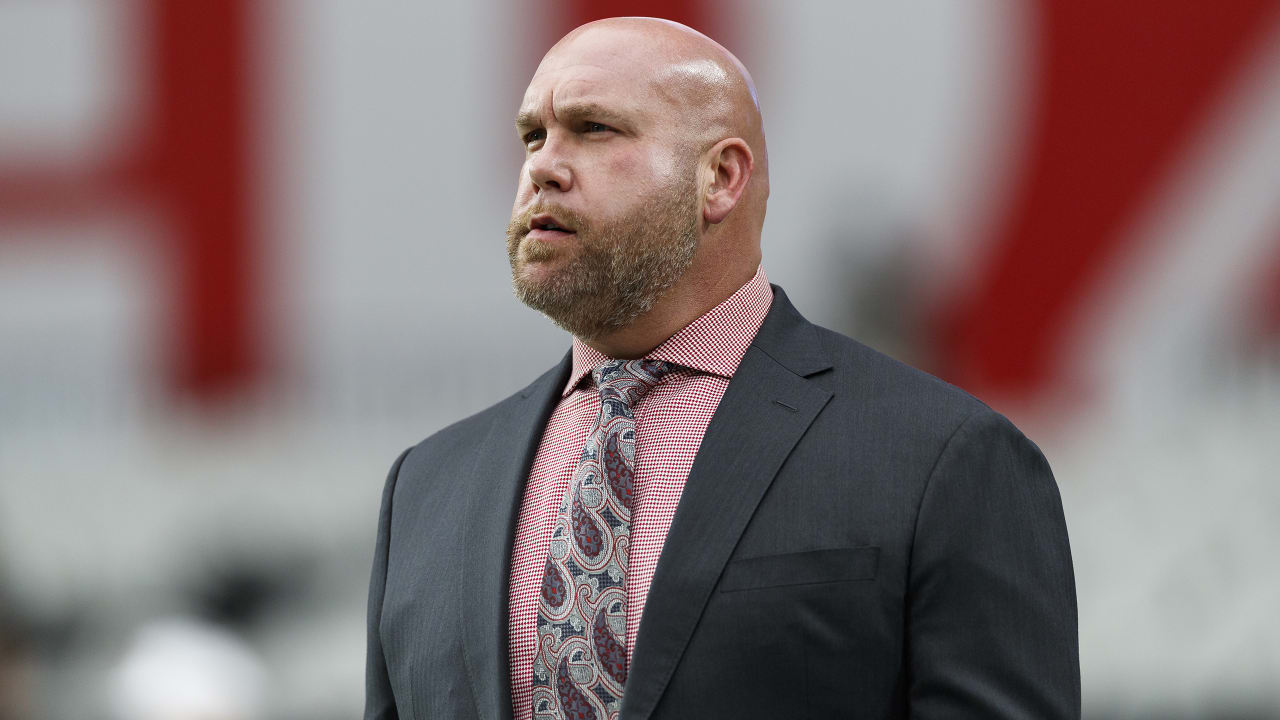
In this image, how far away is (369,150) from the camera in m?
4.82

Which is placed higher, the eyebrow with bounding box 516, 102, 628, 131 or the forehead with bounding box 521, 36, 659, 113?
the forehead with bounding box 521, 36, 659, 113

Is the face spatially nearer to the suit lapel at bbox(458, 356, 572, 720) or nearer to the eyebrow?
the eyebrow

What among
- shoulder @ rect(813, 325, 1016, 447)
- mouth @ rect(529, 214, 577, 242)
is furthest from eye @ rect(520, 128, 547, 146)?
shoulder @ rect(813, 325, 1016, 447)

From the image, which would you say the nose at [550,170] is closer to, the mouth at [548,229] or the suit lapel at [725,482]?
the mouth at [548,229]

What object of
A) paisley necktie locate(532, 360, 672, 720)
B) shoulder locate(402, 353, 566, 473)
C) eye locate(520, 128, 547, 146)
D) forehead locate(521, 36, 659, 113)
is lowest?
paisley necktie locate(532, 360, 672, 720)

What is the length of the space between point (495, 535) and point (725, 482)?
0.80 feet

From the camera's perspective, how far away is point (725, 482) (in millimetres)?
1368

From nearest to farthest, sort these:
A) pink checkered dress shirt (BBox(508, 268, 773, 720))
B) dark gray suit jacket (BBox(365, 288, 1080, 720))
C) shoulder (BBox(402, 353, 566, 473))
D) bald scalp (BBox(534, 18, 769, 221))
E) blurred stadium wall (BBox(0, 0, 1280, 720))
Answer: dark gray suit jacket (BBox(365, 288, 1080, 720)) < pink checkered dress shirt (BBox(508, 268, 773, 720)) < bald scalp (BBox(534, 18, 769, 221)) < shoulder (BBox(402, 353, 566, 473)) < blurred stadium wall (BBox(0, 0, 1280, 720))

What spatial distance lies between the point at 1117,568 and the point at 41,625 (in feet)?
10.4

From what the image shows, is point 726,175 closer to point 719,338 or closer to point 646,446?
point 719,338

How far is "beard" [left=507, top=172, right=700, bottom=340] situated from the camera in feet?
4.77

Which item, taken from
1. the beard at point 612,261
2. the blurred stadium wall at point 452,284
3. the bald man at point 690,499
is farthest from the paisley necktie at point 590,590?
the blurred stadium wall at point 452,284

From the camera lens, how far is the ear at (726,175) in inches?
60.0

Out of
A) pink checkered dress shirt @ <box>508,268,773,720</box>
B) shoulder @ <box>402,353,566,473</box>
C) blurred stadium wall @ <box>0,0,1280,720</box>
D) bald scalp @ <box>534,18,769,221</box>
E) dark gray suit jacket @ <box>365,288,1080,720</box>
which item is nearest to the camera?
dark gray suit jacket @ <box>365,288,1080,720</box>
